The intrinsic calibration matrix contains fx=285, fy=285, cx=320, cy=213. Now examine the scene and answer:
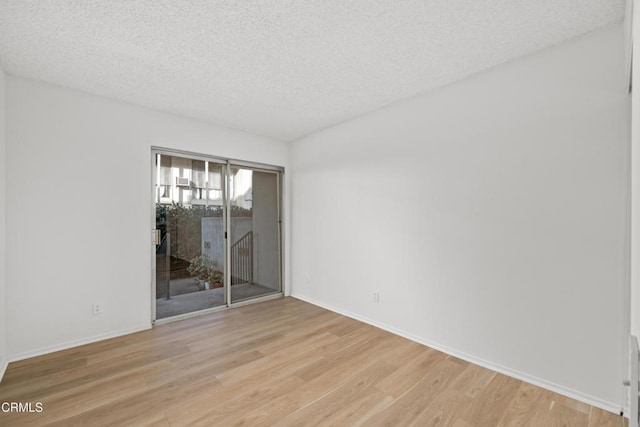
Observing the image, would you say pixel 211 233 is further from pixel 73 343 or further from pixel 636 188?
pixel 636 188

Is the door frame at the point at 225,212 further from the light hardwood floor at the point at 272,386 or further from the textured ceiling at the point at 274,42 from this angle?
the textured ceiling at the point at 274,42

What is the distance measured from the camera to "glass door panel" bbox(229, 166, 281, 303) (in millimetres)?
4309

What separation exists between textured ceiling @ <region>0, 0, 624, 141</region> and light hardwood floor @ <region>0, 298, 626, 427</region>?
8.78 feet

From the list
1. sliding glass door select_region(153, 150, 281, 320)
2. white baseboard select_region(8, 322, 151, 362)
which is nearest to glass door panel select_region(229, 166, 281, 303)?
sliding glass door select_region(153, 150, 281, 320)

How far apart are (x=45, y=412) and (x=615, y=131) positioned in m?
4.37

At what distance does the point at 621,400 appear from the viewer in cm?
194

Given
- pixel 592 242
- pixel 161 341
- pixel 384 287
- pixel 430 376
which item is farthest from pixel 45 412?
pixel 592 242

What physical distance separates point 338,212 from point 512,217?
212 centimetres

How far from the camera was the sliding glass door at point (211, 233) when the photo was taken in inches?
144

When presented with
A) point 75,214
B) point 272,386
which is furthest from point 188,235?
point 272,386

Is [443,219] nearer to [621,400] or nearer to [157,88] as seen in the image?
[621,400]

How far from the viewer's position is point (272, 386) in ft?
7.41

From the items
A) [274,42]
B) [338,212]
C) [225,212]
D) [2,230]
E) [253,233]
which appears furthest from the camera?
[253,233]

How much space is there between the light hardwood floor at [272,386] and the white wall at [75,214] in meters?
0.29
